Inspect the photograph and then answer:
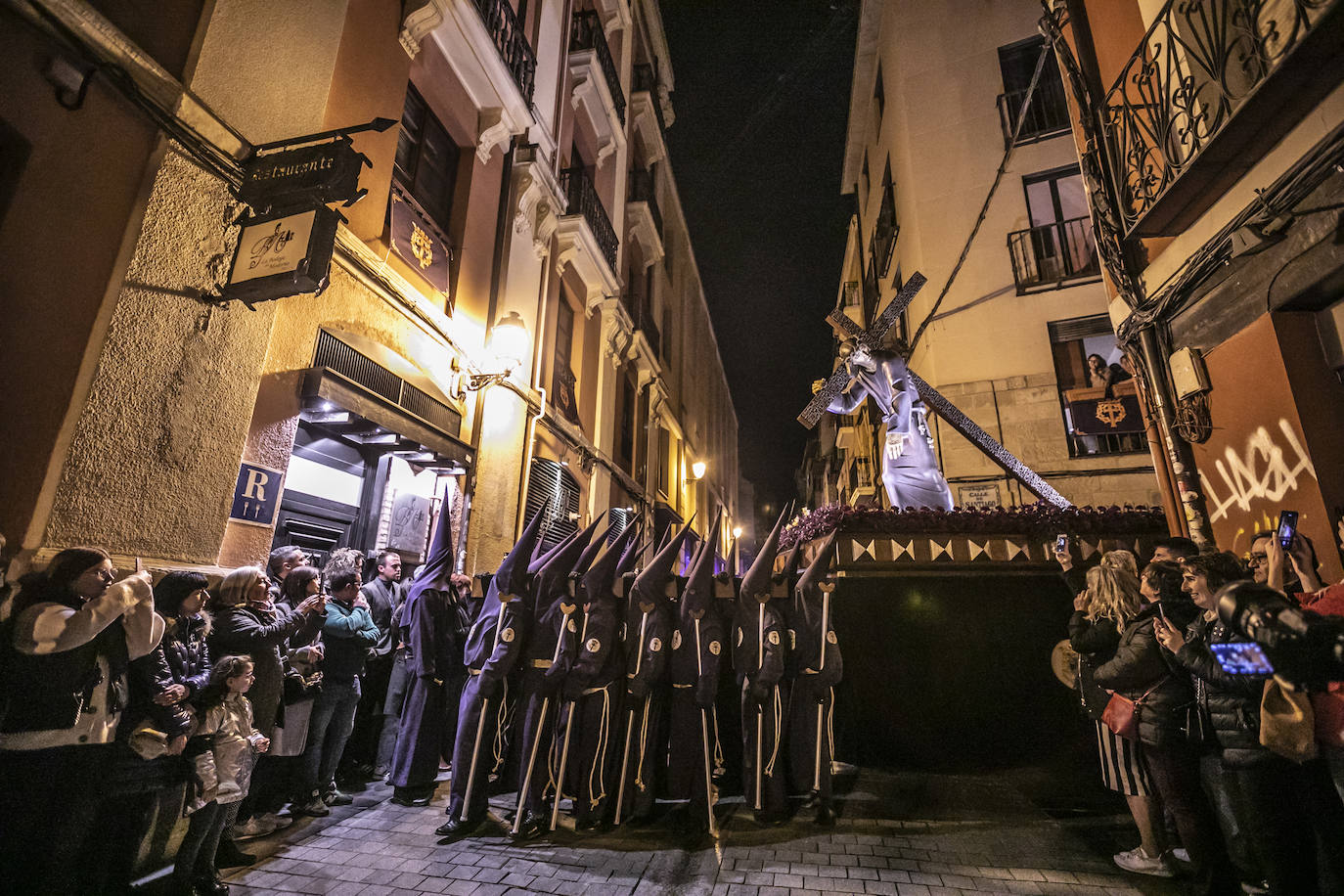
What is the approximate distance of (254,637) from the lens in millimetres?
3436

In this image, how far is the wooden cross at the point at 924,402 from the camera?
343 inches

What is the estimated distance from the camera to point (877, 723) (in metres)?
5.48

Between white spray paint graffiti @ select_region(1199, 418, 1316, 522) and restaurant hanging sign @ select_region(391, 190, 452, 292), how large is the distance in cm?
828

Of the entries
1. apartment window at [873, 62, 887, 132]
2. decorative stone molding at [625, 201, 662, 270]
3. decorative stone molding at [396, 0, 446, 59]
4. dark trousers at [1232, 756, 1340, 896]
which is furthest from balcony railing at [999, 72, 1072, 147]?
dark trousers at [1232, 756, 1340, 896]

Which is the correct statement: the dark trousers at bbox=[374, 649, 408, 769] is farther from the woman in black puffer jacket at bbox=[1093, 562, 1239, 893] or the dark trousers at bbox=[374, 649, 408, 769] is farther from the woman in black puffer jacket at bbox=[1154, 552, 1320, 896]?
the woman in black puffer jacket at bbox=[1154, 552, 1320, 896]

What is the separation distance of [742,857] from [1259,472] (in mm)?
4945

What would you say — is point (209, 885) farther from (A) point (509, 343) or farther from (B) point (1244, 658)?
(A) point (509, 343)

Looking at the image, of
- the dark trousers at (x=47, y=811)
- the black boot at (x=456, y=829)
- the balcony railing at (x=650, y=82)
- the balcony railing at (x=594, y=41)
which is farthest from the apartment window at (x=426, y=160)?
the balcony railing at (x=650, y=82)

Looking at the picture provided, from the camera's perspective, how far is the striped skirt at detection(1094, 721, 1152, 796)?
3414 mm

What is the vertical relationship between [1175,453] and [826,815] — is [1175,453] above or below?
above

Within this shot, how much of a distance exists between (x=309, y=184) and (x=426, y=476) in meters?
4.13

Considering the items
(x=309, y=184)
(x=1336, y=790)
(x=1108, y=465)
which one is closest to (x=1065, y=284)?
(x=1108, y=465)

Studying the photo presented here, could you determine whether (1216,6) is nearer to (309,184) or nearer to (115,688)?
(309,184)

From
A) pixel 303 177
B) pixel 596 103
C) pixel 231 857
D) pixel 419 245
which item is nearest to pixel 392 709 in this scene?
pixel 231 857
